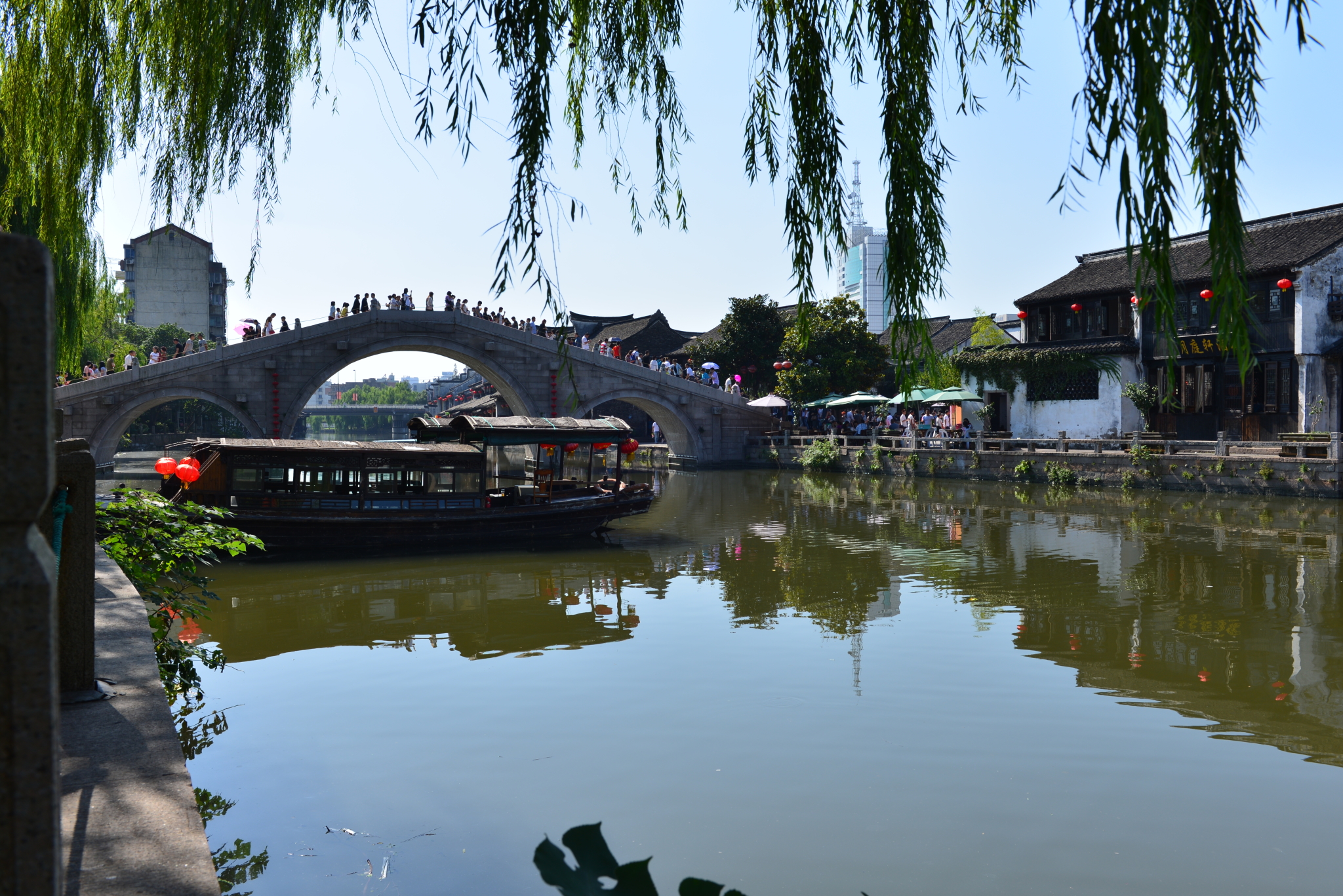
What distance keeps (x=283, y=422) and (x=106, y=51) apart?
24.7 metres

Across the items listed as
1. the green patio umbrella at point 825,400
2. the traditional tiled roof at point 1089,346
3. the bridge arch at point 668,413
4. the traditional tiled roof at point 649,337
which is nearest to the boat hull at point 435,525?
the green patio umbrella at point 825,400

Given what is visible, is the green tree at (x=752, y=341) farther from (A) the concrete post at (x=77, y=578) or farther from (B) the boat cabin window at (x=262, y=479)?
(A) the concrete post at (x=77, y=578)

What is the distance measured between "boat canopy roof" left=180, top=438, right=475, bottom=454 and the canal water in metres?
1.88

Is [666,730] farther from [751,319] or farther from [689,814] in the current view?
[751,319]

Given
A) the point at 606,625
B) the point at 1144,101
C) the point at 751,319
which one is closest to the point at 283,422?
the point at 751,319

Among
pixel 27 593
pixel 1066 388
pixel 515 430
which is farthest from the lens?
pixel 1066 388

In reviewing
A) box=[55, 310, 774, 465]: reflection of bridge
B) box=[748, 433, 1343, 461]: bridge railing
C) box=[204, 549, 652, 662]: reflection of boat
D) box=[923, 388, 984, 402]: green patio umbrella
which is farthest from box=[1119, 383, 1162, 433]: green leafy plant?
box=[204, 549, 652, 662]: reflection of boat

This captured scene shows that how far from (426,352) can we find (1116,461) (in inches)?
733

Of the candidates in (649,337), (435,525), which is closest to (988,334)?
(649,337)

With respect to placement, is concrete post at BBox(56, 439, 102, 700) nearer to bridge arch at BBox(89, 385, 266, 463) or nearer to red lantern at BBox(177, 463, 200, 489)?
red lantern at BBox(177, 463, 200, 489)

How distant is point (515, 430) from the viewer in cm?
1523

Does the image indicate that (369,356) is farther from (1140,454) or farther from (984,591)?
(984,591)

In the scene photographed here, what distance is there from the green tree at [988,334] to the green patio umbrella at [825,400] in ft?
16.4

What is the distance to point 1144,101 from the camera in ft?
6.23
